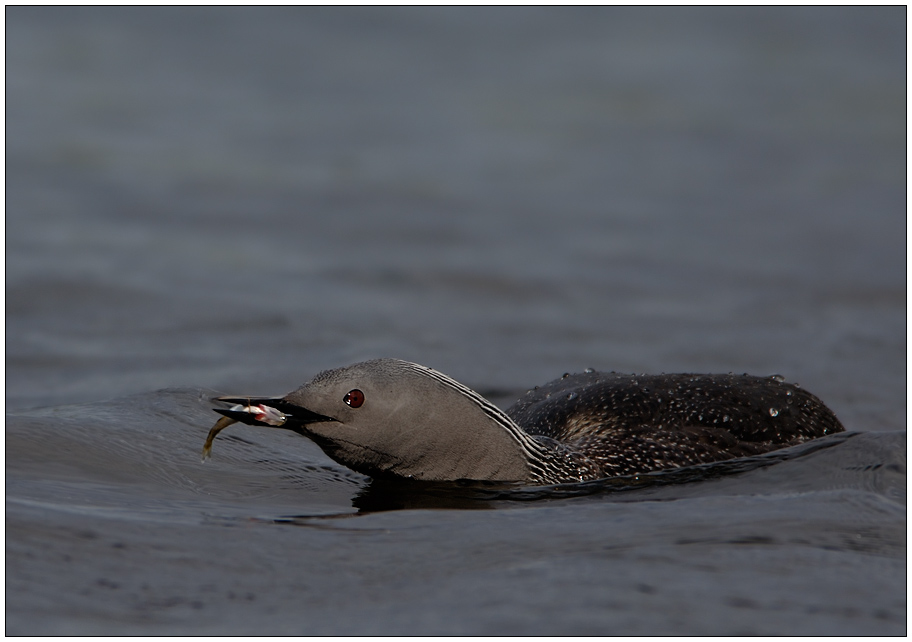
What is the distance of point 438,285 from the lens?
10.9 metres

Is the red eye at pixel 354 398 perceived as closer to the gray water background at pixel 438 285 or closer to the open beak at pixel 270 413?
the open beak at pixel 270 413

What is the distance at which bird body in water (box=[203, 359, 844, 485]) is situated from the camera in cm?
536

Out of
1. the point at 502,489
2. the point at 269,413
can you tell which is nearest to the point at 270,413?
the point at 269,413

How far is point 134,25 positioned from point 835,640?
51.9ft

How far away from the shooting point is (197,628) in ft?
12.6

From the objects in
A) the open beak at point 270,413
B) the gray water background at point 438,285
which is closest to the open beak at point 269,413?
the open beak at point 270,413

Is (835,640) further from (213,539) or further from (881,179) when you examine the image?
(881,179)

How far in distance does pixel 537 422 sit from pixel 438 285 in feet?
14.8

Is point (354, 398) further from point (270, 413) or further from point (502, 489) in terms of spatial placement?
point (502, 489)

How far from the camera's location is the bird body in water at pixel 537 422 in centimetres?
536

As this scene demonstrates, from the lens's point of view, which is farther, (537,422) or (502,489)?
(537,422)

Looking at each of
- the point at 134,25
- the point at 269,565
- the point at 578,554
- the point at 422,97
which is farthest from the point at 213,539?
the point at 134,25

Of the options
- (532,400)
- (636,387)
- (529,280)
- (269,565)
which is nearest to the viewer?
(269,565)

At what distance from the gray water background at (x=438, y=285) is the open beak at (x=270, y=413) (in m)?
0.36
